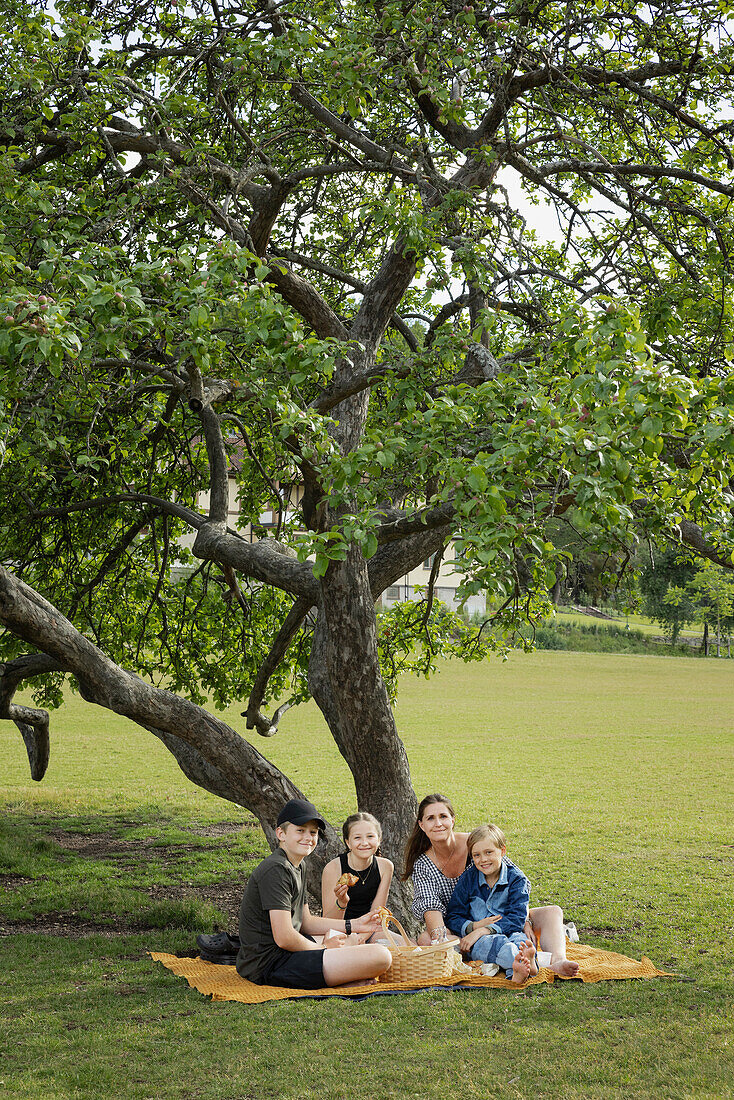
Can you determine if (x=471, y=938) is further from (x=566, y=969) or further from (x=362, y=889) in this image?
(x=362, y=889)

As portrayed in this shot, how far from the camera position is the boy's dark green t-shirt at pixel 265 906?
6281 millimetres

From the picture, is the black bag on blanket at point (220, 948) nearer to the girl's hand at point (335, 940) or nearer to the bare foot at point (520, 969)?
the girl's hand at point (335, 940)

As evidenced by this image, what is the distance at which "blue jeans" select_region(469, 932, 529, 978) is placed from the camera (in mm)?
6426

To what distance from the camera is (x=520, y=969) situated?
6.30 metres

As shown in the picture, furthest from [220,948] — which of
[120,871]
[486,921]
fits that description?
[120,871]

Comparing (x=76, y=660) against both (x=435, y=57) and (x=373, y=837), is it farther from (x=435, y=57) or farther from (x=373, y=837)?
(x=435, y=57)

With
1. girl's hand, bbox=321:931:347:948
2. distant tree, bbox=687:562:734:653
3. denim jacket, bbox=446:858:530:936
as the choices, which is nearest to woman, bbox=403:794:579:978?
denim jacket, bbox=446:858:530:936

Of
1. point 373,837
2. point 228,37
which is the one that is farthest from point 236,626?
point 228,37

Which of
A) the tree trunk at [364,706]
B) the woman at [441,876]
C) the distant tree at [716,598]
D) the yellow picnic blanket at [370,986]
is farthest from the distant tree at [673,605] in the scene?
the woman at [441,876]

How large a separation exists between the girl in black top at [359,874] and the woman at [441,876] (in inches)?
10.8

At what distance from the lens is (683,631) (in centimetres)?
7312

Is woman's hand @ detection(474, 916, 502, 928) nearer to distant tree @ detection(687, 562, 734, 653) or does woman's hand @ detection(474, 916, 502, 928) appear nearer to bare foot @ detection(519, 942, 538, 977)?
bare foot @ detection(519, 942, 538, 977)

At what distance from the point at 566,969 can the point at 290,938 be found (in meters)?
1.91

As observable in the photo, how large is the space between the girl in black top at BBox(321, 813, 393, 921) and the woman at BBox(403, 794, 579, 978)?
0.27 metres
